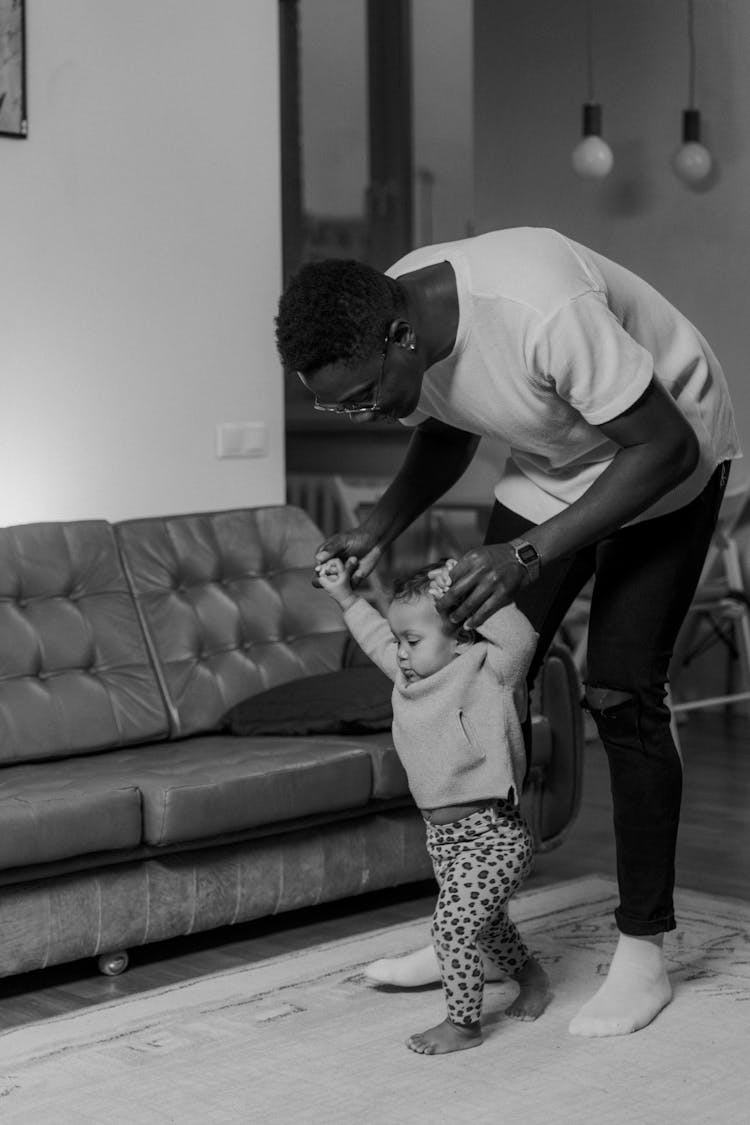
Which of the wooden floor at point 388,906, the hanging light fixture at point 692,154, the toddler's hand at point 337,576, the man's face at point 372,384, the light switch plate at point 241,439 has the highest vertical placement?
the hanging light fixture at point 692,154

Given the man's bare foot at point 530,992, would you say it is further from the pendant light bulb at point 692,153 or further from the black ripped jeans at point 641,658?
the pendant light bulb at point 692,153

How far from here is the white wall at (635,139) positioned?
557 cm

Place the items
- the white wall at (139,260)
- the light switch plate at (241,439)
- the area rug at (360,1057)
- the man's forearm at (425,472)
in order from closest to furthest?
the area rug at (360,1057), the man's forearm at (425,472), the white wall at (139,260), the light switch plate at (241,439)

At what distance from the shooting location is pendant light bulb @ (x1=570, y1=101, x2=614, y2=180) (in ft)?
18.3

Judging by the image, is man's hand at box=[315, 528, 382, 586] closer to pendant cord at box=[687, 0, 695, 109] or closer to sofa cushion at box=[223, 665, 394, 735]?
sofa cushion at box=[223, 665, 394, 735]

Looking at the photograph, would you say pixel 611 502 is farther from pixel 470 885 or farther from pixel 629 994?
pixel 629 994

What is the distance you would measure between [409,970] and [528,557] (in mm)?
836

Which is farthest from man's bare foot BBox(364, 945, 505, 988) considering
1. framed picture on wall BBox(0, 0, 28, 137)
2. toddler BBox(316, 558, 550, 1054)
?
framed picture on wall BBox(0, 0, 28, 137)

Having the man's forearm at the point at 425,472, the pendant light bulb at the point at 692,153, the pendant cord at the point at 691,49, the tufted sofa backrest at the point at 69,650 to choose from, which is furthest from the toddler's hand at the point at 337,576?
the pendant cord at the point at 691,49

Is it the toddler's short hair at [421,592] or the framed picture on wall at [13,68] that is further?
the framed picture on wall at [13,68]

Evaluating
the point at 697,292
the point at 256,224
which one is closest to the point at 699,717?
the point at 697,292

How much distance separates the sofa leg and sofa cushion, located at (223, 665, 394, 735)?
61cm

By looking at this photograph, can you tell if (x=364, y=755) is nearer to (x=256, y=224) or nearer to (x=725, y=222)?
(x=256, y=224)

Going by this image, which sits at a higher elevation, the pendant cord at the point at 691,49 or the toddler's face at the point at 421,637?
the pendant cord at the point at 691,49
